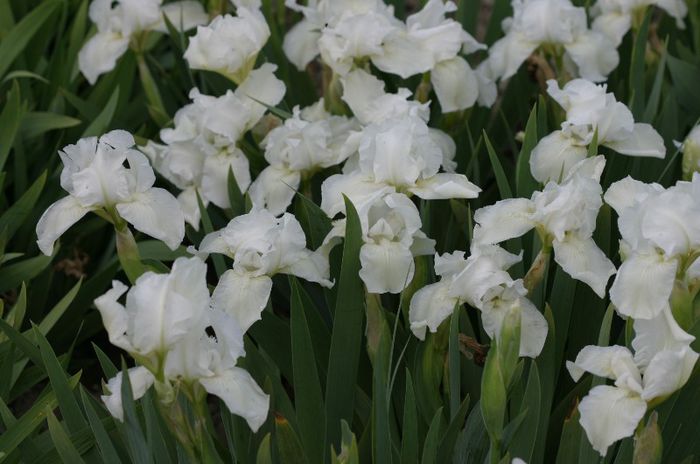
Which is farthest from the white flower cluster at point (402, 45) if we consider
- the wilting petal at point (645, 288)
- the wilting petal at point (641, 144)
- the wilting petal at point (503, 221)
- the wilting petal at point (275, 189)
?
the wilting petal at point (645, 288)

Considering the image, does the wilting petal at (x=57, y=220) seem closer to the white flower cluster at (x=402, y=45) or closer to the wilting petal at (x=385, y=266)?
the wilting petal at (x=385, y=266)

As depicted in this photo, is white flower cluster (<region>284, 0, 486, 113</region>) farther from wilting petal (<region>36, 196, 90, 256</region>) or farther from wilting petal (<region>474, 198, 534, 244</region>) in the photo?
wilting petal (<region>36, 196, 90, 256</region>)

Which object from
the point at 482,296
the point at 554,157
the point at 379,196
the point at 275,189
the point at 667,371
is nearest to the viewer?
the point at 667,371

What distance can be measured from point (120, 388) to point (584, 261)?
0.61 metres

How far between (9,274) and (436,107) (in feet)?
2.87

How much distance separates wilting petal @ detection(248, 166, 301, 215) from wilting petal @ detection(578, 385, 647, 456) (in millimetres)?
691

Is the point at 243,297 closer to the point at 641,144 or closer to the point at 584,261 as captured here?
the point at 584,261

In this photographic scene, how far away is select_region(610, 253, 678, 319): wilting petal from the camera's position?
1290 millimetres

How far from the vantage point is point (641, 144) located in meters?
1.72

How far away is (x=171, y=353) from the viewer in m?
1.20

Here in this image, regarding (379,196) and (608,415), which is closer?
(608,415)

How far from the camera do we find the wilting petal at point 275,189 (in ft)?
5.87

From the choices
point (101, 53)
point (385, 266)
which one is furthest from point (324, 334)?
point (101, 53)

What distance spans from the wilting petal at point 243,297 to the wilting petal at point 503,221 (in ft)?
0.97
